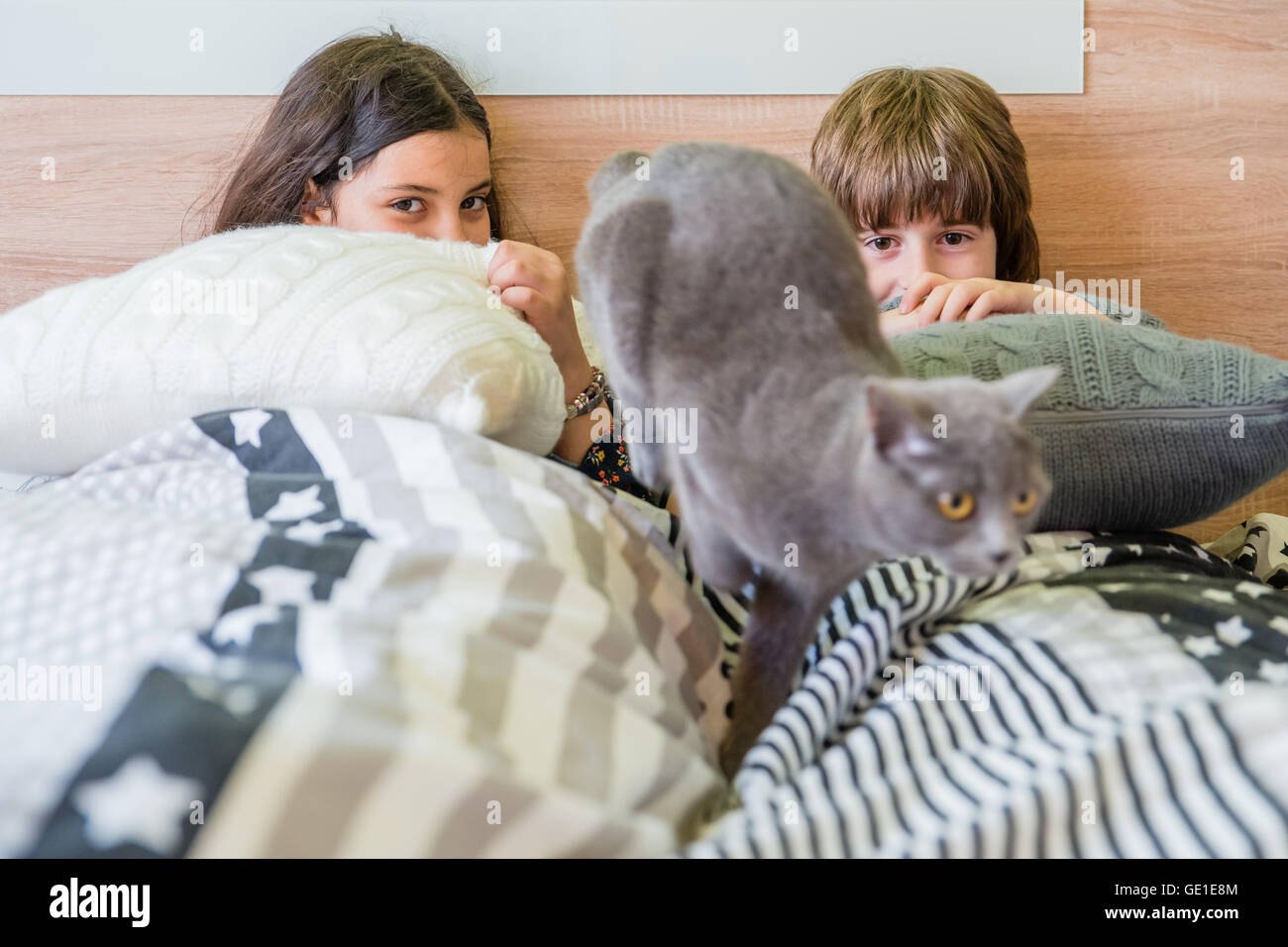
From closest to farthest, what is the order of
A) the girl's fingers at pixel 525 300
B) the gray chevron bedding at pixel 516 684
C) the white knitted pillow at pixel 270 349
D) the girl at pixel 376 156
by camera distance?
the gray chevron bedding at pixel 516 684 → the white knitted pillow at pixel 270 349 → the girl's fingers at pixel 525 300 → the girl at pixel 376 156

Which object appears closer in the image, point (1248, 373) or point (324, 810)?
point (324, 810)

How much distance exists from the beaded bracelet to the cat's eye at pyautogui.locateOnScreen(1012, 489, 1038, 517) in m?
0.65

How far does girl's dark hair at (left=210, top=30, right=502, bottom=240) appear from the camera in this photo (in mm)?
1252

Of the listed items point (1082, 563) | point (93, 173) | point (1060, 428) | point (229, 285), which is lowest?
point (1082, 563)

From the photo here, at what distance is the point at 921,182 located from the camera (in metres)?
1.29

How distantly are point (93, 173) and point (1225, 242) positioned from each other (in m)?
1.96

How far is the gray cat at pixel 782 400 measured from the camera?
420 millimetres

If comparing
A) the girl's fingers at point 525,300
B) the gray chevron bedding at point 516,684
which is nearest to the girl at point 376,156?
the girl's fingers at point 525,300

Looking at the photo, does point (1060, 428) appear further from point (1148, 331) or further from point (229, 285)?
point (229, 285)

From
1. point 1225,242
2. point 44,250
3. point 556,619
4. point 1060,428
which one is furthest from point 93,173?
point 1225,242

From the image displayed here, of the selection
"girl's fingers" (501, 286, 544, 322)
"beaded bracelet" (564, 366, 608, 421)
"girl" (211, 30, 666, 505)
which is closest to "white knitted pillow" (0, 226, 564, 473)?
"girl's fingers" (501, 286, 544, 322)

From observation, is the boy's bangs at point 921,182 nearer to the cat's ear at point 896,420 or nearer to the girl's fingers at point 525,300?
the girl's fingers at point 525,300

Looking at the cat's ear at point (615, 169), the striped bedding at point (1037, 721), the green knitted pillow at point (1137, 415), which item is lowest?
the striped bedding at point (1037, 721)

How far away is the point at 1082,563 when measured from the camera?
0.79m
